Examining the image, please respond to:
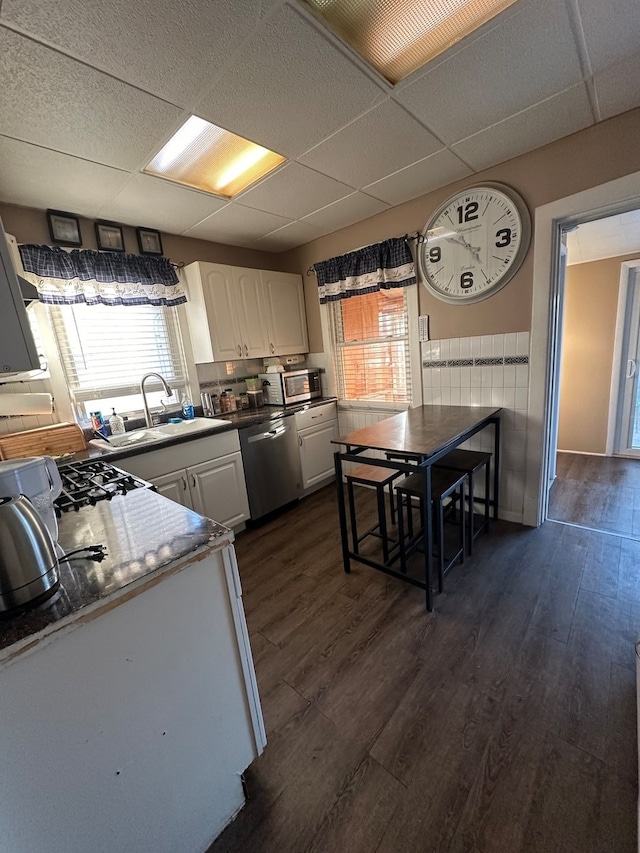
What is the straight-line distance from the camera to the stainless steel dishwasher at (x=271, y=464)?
2.81 m

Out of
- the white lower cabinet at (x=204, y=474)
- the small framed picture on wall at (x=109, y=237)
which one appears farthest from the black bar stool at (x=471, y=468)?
the small framed picture on wall at (x=109, y=237)

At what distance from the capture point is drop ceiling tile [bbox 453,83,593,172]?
167 centimetres

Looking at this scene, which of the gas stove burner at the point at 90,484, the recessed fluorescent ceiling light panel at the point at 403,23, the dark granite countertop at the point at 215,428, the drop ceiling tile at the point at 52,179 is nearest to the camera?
the recessed fluorescent ceiling light panel at the point at 403,23

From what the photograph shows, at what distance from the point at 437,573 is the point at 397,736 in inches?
36.6

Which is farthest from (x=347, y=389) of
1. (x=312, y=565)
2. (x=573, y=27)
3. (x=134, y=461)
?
(x=573, y=27)

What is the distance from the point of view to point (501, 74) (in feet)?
4.76

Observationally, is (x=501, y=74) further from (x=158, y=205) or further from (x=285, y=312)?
(x=285, y=312)

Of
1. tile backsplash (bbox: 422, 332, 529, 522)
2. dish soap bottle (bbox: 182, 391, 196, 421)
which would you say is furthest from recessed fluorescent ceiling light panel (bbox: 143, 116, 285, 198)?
tile backsplash (bbox: 422, 332, 529, 522)

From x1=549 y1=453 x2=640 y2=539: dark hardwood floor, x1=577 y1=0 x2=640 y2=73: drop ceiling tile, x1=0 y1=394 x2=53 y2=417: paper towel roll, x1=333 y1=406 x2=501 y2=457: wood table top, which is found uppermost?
x1=577 y1=0 x2=640 y2=73: drop ceiling tile

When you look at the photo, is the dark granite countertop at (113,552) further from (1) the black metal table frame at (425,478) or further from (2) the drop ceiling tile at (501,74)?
(2) the drop ceiling tile at (501,74)

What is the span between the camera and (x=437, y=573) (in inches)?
81.7

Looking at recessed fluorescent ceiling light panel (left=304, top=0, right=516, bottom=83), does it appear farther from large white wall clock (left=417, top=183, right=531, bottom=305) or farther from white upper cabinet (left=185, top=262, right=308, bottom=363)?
white upper cabinet (left=185, top=262, right=308, bottom=363)

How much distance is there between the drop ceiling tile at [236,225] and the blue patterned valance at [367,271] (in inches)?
23.4

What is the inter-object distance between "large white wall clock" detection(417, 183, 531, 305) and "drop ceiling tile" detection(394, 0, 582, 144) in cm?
59
